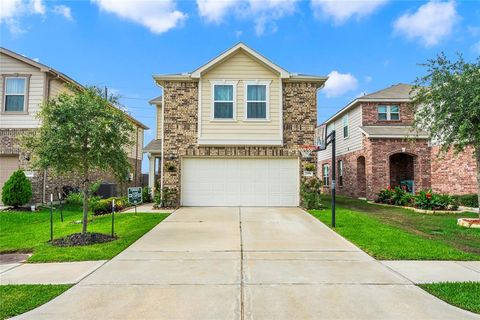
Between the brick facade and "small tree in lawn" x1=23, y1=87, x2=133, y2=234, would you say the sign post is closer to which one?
"small tree in lawn" x1=23, y1=87, x2=133, y2=234

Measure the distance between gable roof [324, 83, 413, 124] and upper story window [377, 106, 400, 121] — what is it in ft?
1.75

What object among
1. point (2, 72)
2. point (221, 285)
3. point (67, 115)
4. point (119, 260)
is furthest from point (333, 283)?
point (2, 72)

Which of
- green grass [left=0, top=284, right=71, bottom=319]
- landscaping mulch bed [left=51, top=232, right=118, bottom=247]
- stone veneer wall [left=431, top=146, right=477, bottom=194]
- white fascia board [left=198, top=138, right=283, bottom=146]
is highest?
white fascia board [left=198, top=138, right=283, bottom=146]

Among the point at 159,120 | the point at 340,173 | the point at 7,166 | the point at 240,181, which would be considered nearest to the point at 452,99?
the point at 240,181

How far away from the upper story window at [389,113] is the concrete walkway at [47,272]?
57.4ft

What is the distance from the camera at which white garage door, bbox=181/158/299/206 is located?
13.9m

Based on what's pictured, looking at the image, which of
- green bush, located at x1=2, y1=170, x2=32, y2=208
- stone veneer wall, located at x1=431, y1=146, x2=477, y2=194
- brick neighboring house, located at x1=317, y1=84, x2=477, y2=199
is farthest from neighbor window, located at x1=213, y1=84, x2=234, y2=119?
stone veneer wall, located at x1=431, y1=146, x2=477, y2=194

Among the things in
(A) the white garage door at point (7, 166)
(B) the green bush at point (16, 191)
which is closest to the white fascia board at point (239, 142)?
(B) the green bush at point (16, 191)

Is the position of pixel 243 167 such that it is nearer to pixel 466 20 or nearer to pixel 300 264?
pixel 300 264

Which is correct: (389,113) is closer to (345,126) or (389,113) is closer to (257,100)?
(345,126)

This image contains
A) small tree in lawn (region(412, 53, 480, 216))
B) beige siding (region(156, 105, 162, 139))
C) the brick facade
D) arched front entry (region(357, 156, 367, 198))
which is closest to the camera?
small tree in lawn (region(412, 53, 480, 216))

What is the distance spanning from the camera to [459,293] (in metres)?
4.40

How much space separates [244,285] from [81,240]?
15.8ft

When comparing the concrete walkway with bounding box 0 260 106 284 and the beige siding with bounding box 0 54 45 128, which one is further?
the beige siding with bounding box 0 54 45 128
